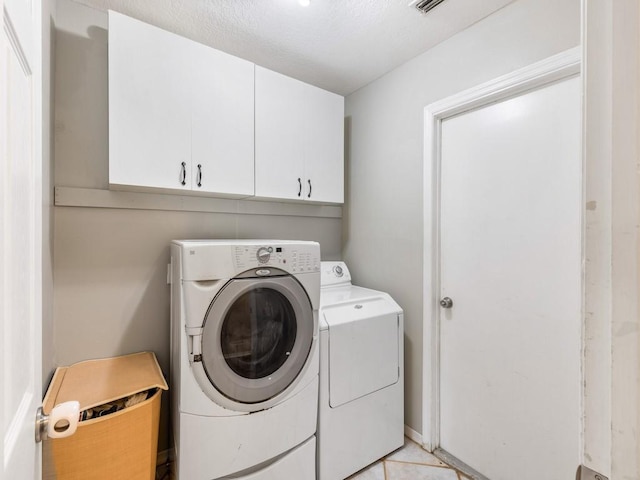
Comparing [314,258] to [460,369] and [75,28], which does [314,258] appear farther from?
[75,28]

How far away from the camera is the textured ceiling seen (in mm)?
1585

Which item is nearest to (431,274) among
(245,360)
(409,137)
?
(409,137)

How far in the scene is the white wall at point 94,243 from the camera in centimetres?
159

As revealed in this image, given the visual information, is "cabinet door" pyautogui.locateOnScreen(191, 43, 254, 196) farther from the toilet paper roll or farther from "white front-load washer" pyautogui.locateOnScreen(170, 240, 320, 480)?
the toilet paper roll

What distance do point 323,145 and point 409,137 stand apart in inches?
22.6

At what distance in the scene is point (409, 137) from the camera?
6.86 feet

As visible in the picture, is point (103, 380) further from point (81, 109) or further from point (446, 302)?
point (446, 302)

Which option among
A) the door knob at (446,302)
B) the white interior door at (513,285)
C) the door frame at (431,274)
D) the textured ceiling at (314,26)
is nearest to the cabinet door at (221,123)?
the textured ceiling at (314,26)

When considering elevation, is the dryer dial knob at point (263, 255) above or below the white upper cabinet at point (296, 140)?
below

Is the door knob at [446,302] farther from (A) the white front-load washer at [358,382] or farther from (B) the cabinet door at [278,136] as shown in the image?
(B) the cabinet door at [278,136]

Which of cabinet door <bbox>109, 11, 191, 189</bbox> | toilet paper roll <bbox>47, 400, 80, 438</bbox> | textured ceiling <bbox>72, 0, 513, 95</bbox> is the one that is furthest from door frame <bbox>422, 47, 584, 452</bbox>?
toilet paper roll <bbox>47, 400, 80, 438</bbox>

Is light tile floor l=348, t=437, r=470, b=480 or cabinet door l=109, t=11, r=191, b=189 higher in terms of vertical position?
cabinet door l=109, t=11, r=191, b=189

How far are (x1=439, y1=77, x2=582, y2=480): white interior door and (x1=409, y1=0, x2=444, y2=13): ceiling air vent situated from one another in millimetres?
586

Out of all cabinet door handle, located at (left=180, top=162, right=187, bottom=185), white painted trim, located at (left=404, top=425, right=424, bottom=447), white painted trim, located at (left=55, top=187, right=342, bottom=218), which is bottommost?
white painted trim, located at (left=404, top=425, right=424, bottom=447)
